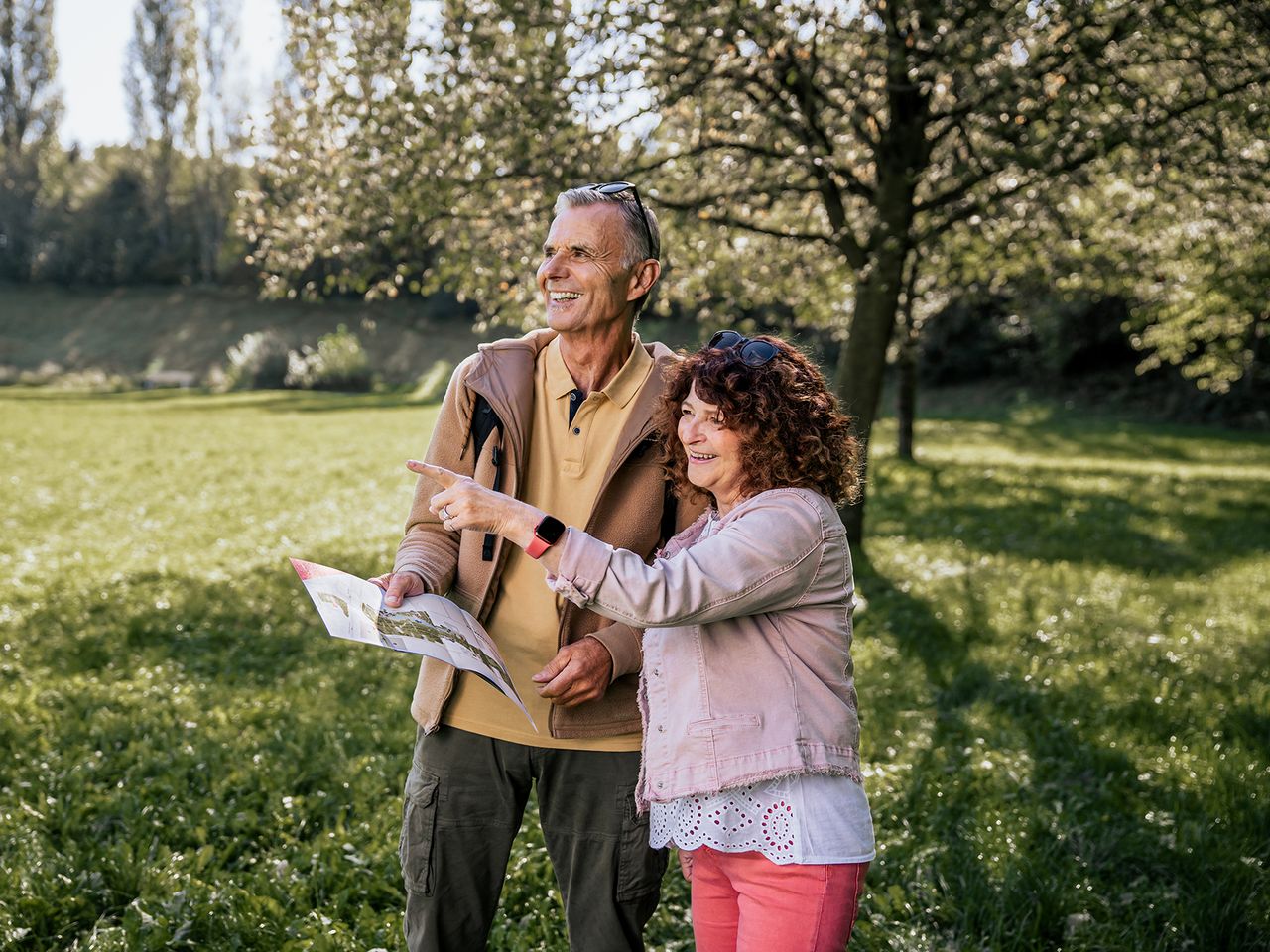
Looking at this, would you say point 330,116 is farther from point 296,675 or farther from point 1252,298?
point 1252,298

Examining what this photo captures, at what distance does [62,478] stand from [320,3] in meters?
9.68

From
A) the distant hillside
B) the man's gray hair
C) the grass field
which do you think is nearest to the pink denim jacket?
the man's gray hair

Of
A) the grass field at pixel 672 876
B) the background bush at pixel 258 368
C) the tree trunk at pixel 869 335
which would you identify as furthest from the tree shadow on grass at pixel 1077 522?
the background bush at pixel 258 368

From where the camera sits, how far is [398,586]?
2.45 metres

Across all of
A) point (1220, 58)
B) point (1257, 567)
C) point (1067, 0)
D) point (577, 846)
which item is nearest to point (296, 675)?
point (577, 846)

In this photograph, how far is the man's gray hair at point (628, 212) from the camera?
2.62 m

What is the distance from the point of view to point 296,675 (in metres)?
6.67

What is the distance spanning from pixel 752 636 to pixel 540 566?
25.2 inches

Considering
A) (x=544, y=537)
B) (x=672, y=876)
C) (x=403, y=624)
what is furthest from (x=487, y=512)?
(x=672, y=876)

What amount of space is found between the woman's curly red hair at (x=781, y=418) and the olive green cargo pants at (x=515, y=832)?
87 centimetres

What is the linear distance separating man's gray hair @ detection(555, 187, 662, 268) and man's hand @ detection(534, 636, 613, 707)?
2.96 ft

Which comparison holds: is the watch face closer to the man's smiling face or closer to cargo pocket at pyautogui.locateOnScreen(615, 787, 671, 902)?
the man's smiling face

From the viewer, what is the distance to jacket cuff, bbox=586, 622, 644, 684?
8.41 ft

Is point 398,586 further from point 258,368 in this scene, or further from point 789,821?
point 258,368
